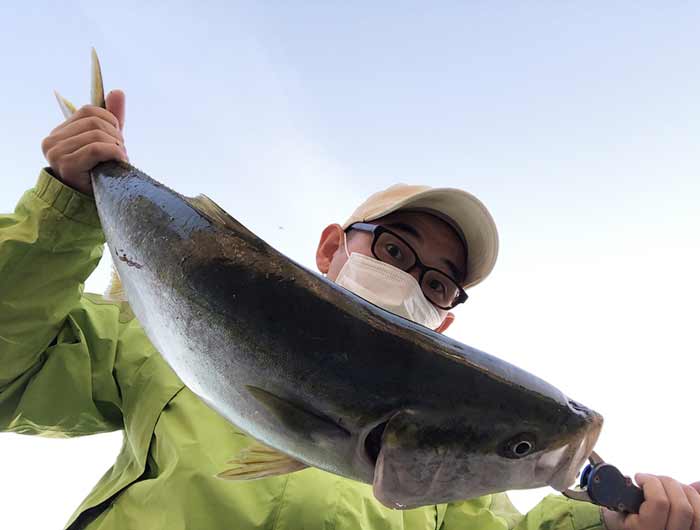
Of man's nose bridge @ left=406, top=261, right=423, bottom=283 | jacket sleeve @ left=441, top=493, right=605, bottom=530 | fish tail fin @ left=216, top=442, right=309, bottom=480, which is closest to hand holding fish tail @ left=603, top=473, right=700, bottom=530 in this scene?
jacket sleeve @ left=441, top=493, right=605, bottom=530

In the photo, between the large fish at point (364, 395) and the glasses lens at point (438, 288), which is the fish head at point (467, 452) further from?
the glasses lens at point (438, 288)

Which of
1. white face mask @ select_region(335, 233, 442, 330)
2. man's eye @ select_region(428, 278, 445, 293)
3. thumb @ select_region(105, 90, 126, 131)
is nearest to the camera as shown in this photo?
thumb @ select_region(105, 90, 126, 131)

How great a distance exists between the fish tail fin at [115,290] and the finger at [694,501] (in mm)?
2443

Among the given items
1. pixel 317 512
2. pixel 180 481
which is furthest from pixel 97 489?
pixel 317 512

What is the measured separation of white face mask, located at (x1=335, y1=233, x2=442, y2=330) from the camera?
2.90 meters

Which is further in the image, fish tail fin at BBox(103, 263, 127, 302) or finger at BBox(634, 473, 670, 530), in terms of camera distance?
fish tail fin at BBox(103, 263, 127, 302)

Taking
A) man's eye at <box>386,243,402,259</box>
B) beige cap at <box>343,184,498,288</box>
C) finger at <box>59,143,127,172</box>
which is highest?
beige cap at <box>343,184,498,288</box>

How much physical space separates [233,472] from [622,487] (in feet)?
5.05

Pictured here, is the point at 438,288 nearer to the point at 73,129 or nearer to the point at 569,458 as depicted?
the point at 569,458

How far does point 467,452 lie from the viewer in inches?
55.9

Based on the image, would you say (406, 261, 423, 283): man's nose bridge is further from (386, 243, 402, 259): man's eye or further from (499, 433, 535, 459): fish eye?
(499, 433, 535, 459): fish eye

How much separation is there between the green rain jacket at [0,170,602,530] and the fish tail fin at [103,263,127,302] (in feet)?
0.30

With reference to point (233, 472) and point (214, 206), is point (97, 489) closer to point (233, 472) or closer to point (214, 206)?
point (233, 472)

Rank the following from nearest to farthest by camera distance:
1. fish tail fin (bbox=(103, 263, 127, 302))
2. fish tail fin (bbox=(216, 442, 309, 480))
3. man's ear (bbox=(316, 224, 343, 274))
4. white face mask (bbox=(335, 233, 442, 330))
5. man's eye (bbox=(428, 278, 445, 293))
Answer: fish tail fin (bbox=(216, 442, 309, 480)) < fish tail fin (bbox=(103, 263, 127, 302)) < white face mask (bbox=(335, 233, 442, 330)) < man's eye (bbox=(428, 278, 445, 293)) < man's ear (bbox=(316, 224, 343, 274))
